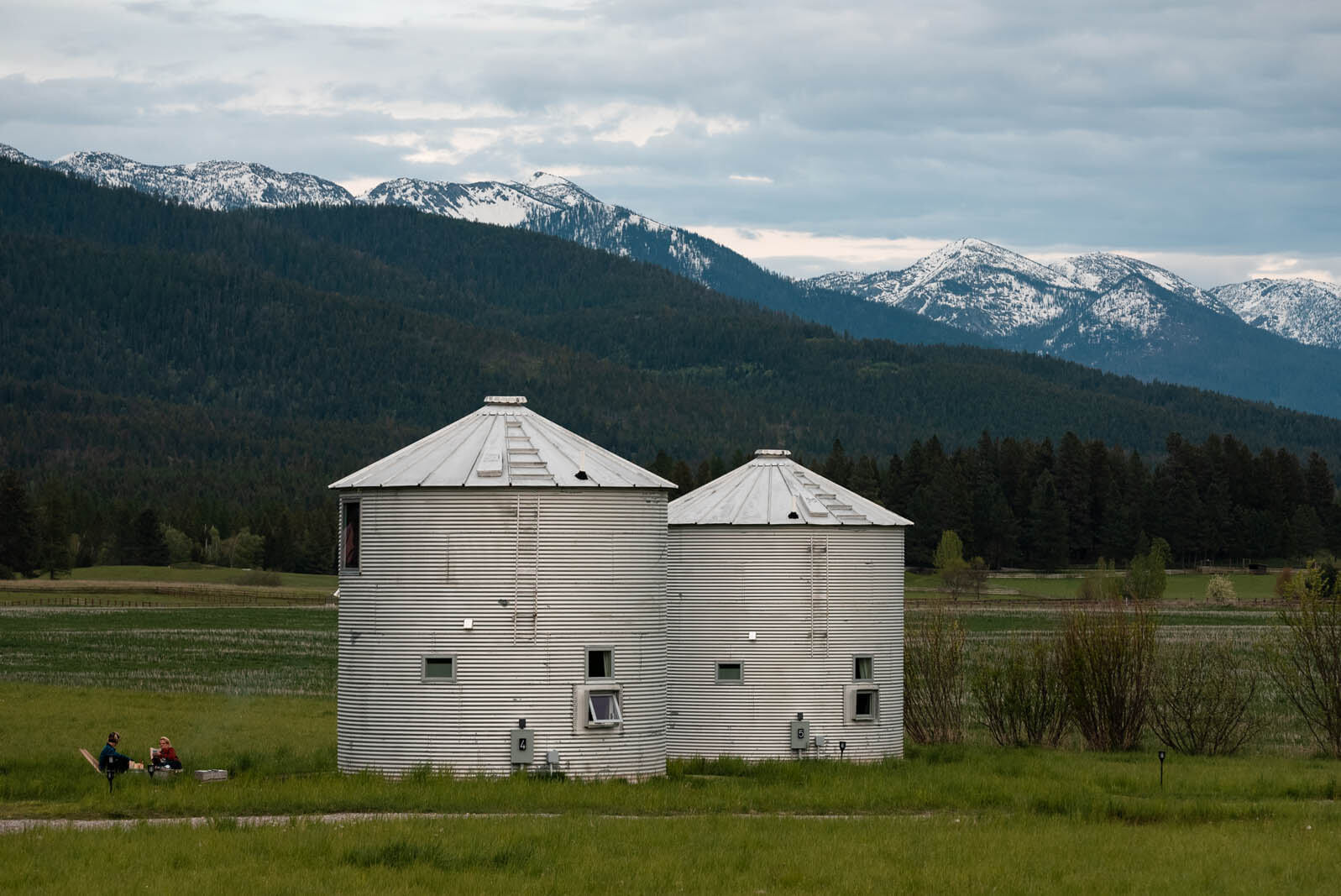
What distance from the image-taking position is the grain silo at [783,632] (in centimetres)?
4475

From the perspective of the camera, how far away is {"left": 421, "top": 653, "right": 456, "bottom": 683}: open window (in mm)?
37250

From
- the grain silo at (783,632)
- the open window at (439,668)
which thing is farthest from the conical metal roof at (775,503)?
the open window at (439,668)

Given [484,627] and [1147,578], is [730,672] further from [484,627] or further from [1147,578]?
[1147,578]

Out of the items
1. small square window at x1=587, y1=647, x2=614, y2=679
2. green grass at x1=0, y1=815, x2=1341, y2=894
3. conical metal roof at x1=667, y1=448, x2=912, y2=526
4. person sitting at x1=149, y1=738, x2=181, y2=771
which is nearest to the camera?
green grass at x1=0, y1=815, x2=1341, y2=894

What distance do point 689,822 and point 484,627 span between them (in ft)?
23.9

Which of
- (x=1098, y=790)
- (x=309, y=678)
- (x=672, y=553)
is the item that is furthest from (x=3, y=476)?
(x=1098, y=790)

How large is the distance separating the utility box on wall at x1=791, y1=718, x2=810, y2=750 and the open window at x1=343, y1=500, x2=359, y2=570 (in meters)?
12.6

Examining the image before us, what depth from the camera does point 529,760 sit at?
121 ft

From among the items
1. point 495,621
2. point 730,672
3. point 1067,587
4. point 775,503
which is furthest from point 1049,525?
point 495,621

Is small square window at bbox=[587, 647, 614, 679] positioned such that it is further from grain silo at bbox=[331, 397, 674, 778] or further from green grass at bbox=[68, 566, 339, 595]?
green grass at bbox=[68, 566, 339, 595]

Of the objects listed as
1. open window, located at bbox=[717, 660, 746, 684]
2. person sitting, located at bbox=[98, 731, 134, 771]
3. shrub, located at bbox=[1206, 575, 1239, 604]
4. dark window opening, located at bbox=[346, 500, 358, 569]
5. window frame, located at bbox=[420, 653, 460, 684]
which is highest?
dark window opening, located at bbox=[346, 500, 358, 569]

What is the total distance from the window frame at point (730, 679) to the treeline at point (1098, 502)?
12313 cm

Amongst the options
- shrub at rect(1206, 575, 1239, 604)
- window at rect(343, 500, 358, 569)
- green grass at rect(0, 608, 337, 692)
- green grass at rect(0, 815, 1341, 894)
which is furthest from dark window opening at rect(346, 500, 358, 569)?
shrub at rect(1206, 575, 1239, 604)

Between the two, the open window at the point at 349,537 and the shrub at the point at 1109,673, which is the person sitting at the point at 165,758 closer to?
the open window at the point at 349,537
